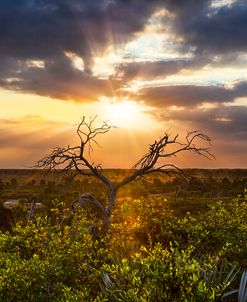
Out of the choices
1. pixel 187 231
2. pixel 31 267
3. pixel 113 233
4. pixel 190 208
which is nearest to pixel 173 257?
pixel 31 267

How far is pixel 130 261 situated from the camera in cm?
1342

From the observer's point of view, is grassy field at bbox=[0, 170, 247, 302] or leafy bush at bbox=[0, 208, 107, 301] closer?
grassy field at bbox=[0, 170, 247, 302]

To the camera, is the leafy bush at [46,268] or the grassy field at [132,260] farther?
the leafy bush at [46,268]

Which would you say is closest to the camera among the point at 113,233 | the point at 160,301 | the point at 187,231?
the point at 160,301

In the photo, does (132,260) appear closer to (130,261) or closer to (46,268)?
(130,261)

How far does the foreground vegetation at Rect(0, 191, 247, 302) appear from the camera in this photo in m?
8.58

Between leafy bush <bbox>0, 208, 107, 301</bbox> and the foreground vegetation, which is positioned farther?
leafy bush <bbox>0, 208, 107, 301</bbox>

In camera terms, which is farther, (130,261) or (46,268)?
(130,261)

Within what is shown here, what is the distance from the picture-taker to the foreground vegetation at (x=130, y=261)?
858cm

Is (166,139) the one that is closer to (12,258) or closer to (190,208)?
(12,258)

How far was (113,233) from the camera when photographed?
692 inches

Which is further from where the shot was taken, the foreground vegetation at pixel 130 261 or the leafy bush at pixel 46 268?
the leafy bush at pixel 46 268

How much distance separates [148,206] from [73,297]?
951 centimetres

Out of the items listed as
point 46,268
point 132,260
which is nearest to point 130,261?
point 132,260
